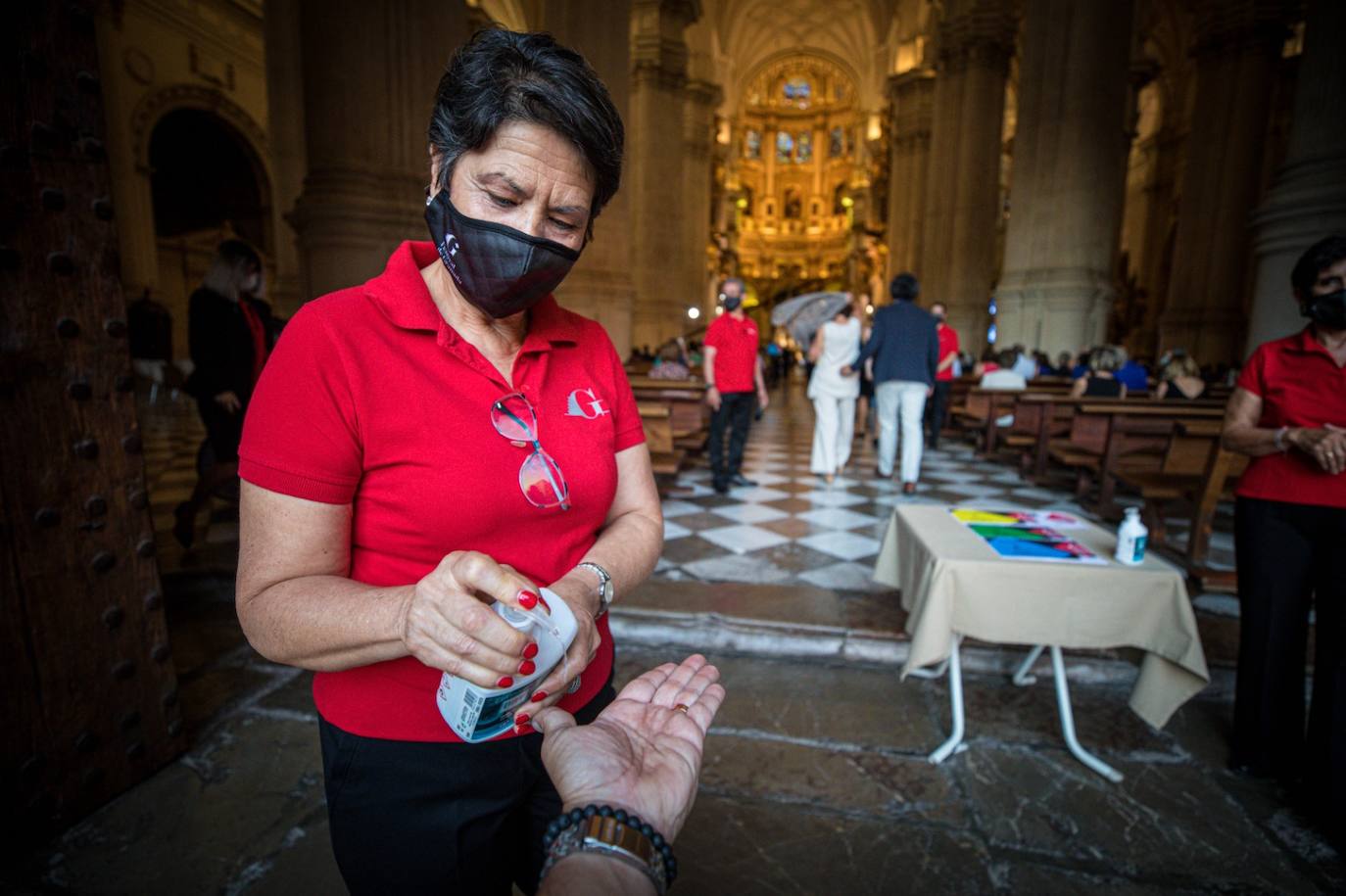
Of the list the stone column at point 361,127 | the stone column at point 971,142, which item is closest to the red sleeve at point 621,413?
the stone column at point 361,127

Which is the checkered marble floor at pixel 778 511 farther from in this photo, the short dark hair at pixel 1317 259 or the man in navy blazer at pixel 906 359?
the short dark hair at pixel 1317 259

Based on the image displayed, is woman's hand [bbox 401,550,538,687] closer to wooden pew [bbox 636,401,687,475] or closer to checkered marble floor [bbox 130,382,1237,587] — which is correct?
checkered marble floor [bbox 130,382,1237,587]

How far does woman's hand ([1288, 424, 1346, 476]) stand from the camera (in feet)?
5.88

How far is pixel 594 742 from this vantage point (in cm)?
84

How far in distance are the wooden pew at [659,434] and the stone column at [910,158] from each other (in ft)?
53.9

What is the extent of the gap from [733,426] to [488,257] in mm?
4980

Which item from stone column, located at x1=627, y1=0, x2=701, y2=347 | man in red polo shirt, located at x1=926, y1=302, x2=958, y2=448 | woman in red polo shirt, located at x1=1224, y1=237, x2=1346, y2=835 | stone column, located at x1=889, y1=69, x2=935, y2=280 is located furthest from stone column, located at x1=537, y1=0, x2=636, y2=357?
stone column, located at x1=889, y1=69, x2=935, y2=280

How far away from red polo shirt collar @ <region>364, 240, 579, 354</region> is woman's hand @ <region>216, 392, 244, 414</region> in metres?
3.22

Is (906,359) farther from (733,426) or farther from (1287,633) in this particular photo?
(1287,633)

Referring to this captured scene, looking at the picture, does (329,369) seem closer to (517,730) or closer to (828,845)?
(517,730)

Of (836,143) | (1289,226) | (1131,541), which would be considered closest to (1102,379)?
(1289,226)

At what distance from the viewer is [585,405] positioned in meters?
1.05

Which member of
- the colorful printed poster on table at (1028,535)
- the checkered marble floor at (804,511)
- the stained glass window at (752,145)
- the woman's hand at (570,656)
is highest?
the stained glass window at (752,145)

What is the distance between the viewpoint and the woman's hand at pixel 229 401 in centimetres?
353
